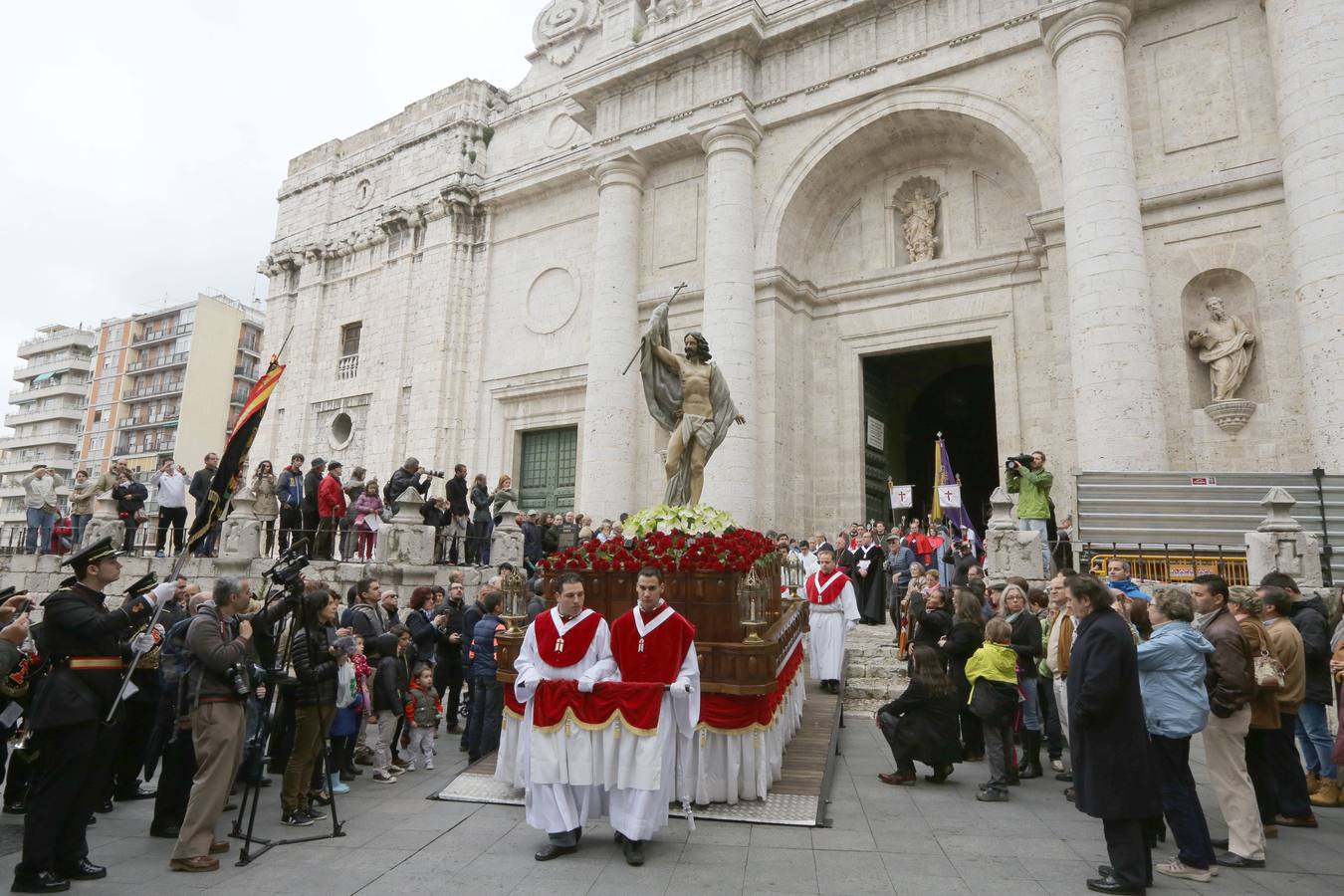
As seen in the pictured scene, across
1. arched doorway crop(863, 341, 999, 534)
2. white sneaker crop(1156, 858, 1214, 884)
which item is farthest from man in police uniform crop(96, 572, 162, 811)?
arched doorway crop(863, 341, 999, 534)

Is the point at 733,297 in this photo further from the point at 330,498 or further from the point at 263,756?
the point at 263,756

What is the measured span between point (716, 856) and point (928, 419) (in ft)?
68.2

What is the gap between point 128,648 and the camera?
6000 millimetres

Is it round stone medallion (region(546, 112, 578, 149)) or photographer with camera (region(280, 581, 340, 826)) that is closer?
photographer with camera (region(280, 581, 340, 826))

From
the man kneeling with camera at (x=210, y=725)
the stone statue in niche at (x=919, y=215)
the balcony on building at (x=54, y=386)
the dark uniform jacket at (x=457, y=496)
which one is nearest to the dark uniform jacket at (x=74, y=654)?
the man kneeling with camera at (x=210, y=725)

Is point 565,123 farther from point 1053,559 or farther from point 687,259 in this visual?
point 1053,559

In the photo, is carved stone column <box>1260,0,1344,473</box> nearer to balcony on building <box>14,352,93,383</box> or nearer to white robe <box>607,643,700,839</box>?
white robe <box>607,643,700,839</box>

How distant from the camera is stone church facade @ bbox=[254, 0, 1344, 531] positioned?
1289 centimetres

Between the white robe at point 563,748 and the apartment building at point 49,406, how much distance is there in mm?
77188

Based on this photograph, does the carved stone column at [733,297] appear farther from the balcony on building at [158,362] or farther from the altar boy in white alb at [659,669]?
the balcony on building at [158,362]

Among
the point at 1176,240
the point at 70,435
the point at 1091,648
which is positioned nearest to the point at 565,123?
the point at 1176,240

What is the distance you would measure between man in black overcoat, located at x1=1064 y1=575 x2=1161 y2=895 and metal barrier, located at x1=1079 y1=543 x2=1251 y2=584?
645 centimetres

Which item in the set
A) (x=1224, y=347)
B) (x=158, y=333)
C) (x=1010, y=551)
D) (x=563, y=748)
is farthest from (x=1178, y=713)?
(x=158, y=333)

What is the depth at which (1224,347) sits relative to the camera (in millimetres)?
12992
